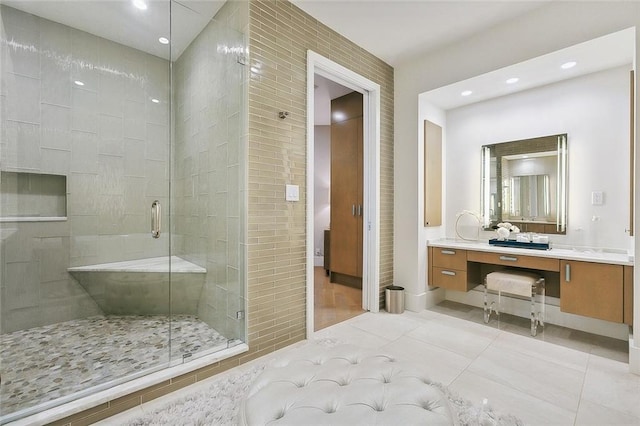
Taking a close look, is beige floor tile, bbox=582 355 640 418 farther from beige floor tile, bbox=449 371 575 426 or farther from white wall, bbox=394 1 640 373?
beige floor tile, bbox=449 371 575 426

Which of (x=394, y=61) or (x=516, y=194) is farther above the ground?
(x=394, y=61)

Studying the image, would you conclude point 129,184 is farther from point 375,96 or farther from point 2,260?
point 375,96

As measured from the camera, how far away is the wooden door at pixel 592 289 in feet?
7.32

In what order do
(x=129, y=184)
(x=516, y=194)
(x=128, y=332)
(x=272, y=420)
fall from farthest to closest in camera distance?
(x=516, y=194) → (x=129, y=184) → (x=128, y=332) → (x=272, y=420)

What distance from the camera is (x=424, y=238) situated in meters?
3.36

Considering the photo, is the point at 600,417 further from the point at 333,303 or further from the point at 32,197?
the point at 32,197

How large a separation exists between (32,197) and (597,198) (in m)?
4.67

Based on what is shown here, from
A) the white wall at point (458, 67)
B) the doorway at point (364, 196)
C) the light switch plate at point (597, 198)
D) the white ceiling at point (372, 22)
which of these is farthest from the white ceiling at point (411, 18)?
the light switch plate at point (597, 198)

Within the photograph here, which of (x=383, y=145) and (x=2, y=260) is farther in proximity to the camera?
(x=383, y=145)

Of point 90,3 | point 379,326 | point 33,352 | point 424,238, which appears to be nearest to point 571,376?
point 379,326

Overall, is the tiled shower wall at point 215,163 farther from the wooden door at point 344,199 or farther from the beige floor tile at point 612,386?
the beige floor tile at point 612,386

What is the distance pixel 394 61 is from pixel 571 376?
3.25m

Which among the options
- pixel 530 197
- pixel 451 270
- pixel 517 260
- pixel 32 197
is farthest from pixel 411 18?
pixel 32 197

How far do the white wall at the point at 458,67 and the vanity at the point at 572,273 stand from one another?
0.53 ft
